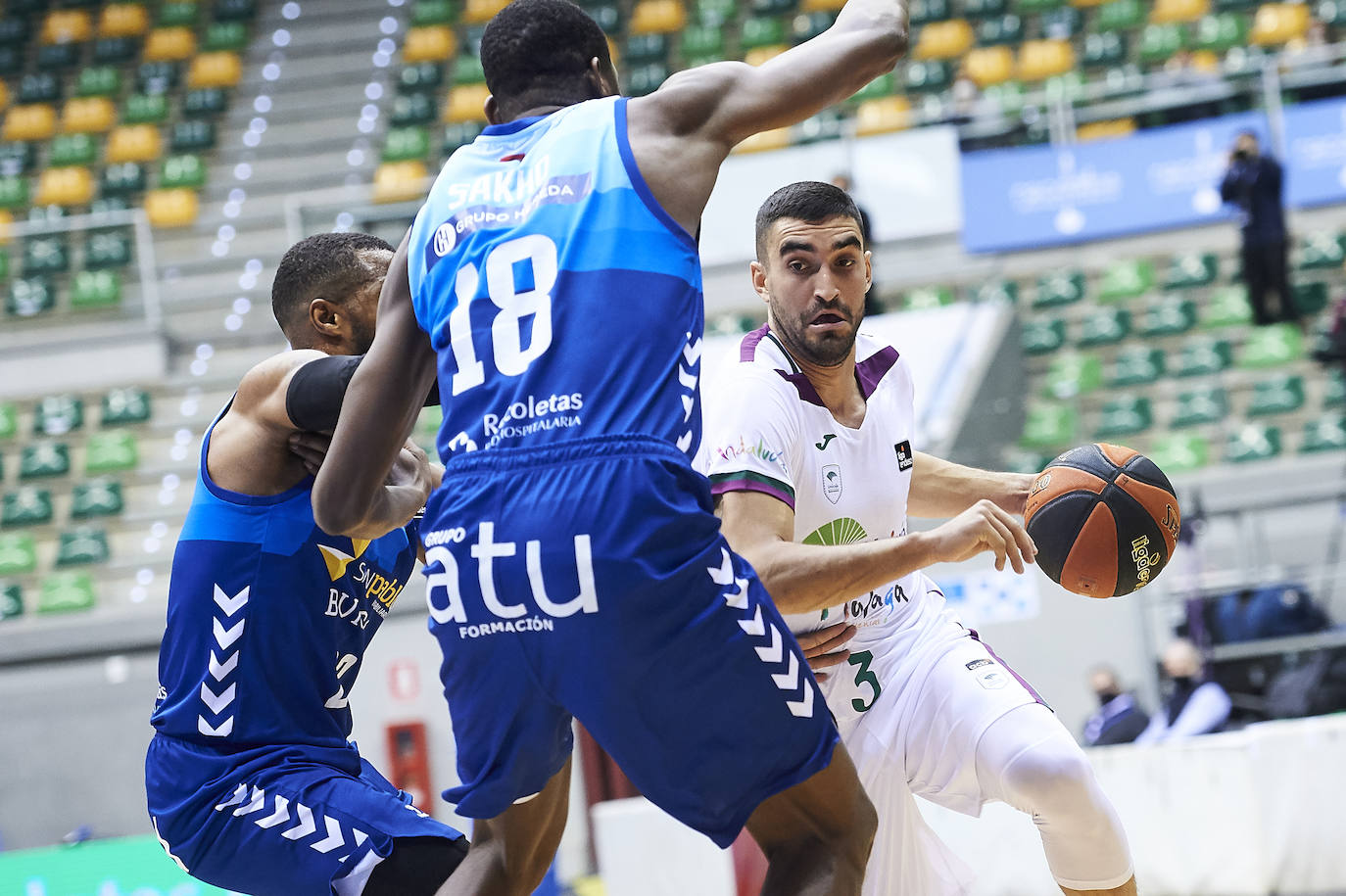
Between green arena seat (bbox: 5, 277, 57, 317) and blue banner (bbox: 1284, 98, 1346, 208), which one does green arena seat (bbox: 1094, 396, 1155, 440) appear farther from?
green arena seat (bbox: 5, 277, 57, 317)

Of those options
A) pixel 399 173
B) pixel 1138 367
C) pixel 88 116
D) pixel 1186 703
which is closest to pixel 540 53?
pixel 1186 703

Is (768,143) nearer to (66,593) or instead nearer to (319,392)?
(66,593)

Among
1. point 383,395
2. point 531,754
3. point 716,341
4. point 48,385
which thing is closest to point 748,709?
point 531,754

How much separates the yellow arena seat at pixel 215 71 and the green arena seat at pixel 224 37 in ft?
0.60

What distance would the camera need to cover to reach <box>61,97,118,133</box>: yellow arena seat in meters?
17.1

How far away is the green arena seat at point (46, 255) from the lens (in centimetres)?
1309

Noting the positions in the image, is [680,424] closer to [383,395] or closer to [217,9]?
[383,395]

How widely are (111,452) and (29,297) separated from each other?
1727 millimetres

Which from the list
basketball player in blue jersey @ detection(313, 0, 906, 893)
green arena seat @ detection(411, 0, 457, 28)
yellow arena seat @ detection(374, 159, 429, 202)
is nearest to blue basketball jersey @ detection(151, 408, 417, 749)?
basketball player in blue jersey @ detection(313, 0, 906, 893)

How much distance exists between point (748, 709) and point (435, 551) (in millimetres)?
593

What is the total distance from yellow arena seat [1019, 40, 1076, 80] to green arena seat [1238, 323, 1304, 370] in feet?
13.2

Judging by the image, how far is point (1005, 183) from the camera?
12453 millimetres

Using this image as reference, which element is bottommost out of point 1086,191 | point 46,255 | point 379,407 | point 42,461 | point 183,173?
point 42,461

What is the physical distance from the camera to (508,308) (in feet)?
8.35
